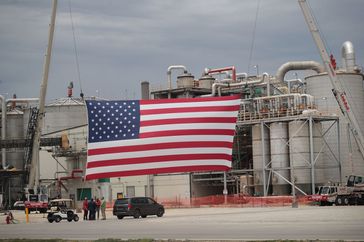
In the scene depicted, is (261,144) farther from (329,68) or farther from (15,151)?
(15,151)

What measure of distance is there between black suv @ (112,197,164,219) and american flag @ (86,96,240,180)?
19.0 ft

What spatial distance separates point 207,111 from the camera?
50469 mm

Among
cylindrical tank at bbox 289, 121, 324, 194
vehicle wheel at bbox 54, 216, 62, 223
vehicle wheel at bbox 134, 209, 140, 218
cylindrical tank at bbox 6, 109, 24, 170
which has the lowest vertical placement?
vehicle wheel at bbox 54, 216, 62, 223

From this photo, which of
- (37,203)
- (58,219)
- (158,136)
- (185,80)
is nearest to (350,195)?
(158,136)

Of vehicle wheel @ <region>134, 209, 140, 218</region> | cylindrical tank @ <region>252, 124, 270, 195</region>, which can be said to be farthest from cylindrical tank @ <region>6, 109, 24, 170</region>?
vehicle wheel @ <region>134, 209, 140, 218</region>

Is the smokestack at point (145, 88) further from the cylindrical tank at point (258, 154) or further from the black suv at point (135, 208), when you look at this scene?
the black suv at point (135, 208)

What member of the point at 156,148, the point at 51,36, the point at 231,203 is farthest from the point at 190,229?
the point at 51,36

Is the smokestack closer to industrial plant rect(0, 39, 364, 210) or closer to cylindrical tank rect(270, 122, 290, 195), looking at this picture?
industrial plant rect(0, 39, 364, 210)

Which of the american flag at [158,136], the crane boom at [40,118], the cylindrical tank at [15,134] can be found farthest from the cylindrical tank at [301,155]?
the cylindrical tank at [15,134]

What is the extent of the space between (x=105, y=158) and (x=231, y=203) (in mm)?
30153

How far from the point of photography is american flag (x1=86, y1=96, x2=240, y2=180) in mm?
48438

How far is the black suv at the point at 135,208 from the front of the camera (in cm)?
5334

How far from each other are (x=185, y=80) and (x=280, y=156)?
18.5 meters

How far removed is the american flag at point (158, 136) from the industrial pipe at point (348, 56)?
47.5m
